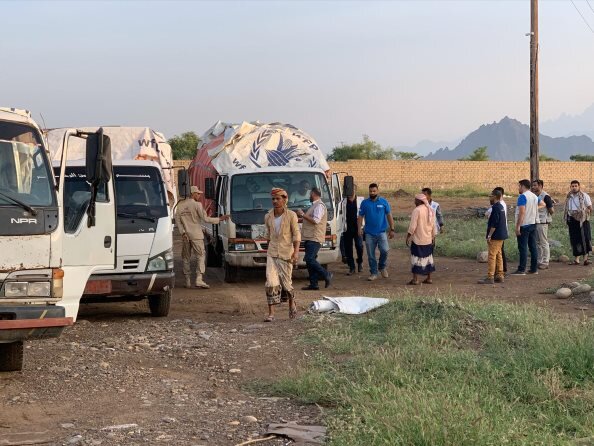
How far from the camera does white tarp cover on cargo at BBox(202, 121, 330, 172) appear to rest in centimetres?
1766

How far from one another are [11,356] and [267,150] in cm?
996

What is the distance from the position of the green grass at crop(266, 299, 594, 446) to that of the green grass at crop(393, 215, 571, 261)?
8.58 metres

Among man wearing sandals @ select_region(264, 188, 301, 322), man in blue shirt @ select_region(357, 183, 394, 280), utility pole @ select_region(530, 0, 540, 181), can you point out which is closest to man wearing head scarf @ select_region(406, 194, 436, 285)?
man in blue shirt @ select_region(357, 183, 394, 280)

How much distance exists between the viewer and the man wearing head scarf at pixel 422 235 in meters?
15.3

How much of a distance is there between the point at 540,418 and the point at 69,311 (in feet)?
12.8

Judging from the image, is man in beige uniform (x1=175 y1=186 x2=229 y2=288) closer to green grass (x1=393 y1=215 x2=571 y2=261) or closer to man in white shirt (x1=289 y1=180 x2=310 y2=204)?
man in white shirt (x1=289 y1=180 x2=310 y2=204)

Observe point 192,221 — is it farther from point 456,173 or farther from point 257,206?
point 456,173

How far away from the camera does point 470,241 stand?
71.6ft

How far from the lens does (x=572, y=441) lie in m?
5.73

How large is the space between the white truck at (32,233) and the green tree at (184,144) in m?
52.8

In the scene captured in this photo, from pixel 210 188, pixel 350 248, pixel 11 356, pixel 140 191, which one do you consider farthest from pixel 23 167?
pixel 350 248

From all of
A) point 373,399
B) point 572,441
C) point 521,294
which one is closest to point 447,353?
point 373,399

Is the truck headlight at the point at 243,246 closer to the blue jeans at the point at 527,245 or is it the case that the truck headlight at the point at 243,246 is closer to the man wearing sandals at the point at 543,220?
the blue jeans at the point at 527,245

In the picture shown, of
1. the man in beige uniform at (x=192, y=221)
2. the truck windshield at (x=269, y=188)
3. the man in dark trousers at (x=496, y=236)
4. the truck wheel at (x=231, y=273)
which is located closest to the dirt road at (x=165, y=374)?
the man in dark trousers at (x=496, y=236)
